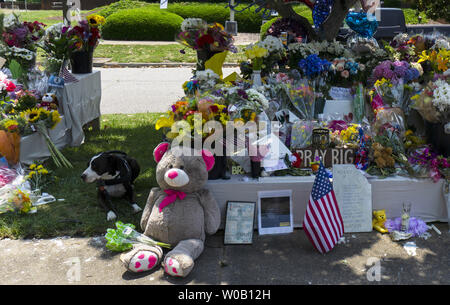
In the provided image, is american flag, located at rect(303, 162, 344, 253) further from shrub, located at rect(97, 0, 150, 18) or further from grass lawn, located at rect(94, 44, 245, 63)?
shrub, located at rect(97, 0, 150, 18)

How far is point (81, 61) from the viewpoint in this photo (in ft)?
24.6

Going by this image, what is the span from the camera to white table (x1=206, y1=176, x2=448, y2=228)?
179 inches

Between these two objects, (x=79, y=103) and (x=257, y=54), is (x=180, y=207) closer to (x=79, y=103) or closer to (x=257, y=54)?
(x=257, y=54)

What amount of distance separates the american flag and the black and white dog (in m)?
1.69

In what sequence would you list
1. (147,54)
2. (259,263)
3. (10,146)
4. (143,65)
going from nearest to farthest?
(259,263)
(10,146)
(143,65)
(147,54)

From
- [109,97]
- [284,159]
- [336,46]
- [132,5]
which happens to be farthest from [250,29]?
[284,159]

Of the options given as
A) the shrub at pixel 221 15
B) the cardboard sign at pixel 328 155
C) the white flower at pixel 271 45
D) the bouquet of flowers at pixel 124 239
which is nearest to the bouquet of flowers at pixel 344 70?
the white flower at pixel 271 45

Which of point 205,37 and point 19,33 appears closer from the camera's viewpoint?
point 205,37

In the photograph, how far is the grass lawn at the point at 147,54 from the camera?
15.3m

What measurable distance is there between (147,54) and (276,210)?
1234cm

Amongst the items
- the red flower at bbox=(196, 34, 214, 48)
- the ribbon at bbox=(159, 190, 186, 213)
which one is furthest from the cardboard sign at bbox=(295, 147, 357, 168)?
the red flower at bbox=(196, 34, 214, 48)

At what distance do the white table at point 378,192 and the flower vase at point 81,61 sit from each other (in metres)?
3.90

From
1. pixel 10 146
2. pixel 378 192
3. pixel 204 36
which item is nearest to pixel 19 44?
pixel 10 146

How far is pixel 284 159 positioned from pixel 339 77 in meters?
1.81
